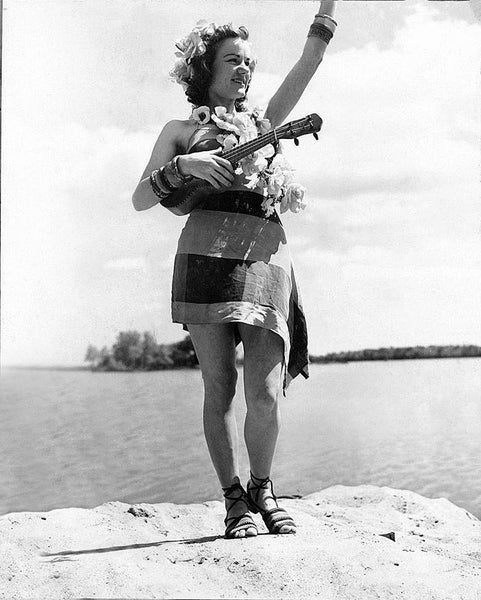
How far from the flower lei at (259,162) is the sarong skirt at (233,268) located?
0.17ft

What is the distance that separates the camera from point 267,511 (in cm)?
218

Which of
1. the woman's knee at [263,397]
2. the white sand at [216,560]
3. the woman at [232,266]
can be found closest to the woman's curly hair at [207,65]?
the woman at [232,266]

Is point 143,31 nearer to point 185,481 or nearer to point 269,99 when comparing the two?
point 269,99

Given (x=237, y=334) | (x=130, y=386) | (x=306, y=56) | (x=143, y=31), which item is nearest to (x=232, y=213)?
(x=237, y=334)

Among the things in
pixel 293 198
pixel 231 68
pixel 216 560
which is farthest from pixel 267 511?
pixel 231 68

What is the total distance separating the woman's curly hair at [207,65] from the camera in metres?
2.29

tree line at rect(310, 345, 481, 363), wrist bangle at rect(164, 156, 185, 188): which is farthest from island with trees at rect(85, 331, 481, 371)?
wrist bangle at rect(164, 156, 185, 188)

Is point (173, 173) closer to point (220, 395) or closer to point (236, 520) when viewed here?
A: point (220, 395)

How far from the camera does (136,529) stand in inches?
102

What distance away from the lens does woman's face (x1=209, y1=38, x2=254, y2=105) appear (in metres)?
2.28

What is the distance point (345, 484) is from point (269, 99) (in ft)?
6.11

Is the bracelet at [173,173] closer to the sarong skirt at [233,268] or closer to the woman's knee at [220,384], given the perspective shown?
the sarong skirt at [233,268]

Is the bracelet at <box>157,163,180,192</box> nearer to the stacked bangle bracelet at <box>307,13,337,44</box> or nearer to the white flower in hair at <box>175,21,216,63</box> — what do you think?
the white flower in hair at <box>175,21,216,63</box>

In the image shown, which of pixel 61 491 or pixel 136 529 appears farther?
pixel 61 491
